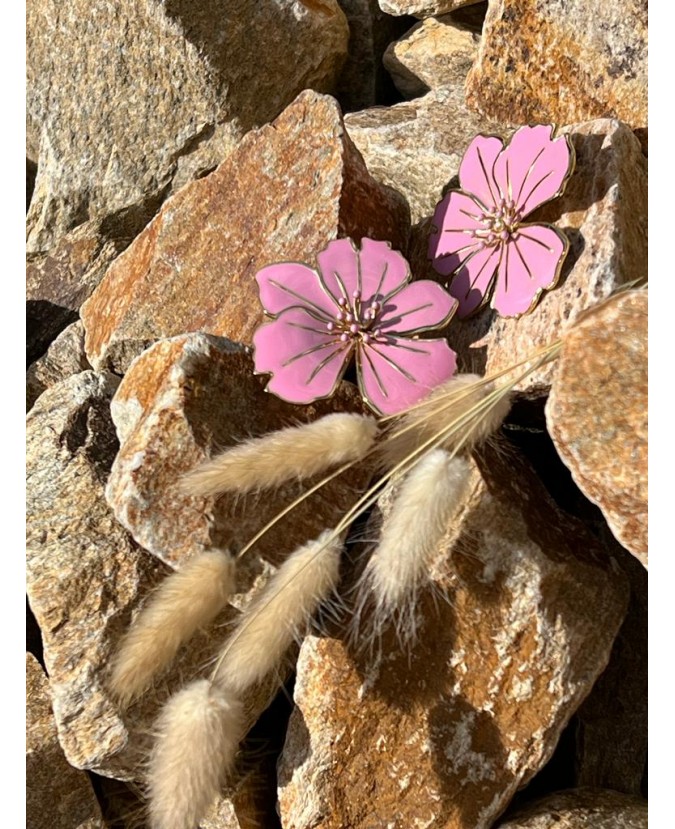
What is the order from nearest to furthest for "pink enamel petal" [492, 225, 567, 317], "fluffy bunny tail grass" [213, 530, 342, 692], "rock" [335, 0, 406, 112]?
"fluffy bunny tail grass" [213, 530, 342, 692]
"pink enamel petal" [492, 225, 567, 317]
"rock" [335, 0, 406, 112]

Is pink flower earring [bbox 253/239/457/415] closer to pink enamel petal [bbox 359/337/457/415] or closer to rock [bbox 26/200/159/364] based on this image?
pink enamel petal [bbox 359/337/457/415]

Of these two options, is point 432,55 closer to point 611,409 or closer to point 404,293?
point 404,293

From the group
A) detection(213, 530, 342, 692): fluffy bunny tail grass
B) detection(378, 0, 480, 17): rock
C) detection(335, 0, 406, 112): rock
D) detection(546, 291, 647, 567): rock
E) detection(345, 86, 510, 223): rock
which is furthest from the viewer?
detection(335, 0, 406, 112): rock

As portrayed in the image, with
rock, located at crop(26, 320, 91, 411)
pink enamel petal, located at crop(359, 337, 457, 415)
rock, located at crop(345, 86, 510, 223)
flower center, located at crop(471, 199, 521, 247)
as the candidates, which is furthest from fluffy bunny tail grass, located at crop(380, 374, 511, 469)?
rock, located at crop(26, 320, 91, 411)

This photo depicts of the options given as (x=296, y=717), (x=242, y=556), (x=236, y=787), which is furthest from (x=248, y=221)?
(x=236, y=787)

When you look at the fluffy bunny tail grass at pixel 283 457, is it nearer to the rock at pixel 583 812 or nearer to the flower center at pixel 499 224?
the flower center at pixel 499 224

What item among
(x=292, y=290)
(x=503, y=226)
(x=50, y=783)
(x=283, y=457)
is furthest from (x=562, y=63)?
(x=50, y=783)

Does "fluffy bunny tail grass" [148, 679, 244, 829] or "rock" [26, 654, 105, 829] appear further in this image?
"rock" [26, 654, 105, 829]

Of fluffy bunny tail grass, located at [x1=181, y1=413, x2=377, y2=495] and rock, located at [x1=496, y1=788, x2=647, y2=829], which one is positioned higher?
fluffy bunny tail grass, located at [x1=181, y1=413, x2=377, y2=495]
